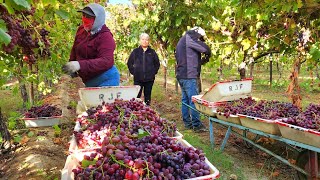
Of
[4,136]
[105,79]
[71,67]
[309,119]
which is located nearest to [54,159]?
[4,136]

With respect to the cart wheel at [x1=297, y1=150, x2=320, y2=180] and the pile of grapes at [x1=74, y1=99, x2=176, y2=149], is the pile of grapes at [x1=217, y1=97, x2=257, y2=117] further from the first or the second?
the pile of grapes at [x1=74, y1=99, x2=176, y2=149]

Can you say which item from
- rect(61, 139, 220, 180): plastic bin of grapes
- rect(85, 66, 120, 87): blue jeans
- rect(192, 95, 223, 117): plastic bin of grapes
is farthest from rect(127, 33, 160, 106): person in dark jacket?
rect(61, 139, 220, 180): plastic bin of grapes

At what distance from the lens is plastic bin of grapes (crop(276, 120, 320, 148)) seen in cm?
281

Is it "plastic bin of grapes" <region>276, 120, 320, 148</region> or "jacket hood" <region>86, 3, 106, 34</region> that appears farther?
"jacket hood" <region>86, 3, 106, 34</region>

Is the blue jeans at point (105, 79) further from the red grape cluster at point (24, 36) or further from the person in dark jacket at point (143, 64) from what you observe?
the person in dark jacket at point (143, 64)

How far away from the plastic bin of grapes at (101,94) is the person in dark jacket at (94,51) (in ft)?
0.78

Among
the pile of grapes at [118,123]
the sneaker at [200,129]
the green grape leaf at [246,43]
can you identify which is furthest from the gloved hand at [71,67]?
the green grape leaf at [246,43]

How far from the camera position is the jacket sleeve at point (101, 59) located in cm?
336

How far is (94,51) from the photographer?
359cm

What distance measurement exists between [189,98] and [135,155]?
405 cm

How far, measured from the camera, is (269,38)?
5590 mm

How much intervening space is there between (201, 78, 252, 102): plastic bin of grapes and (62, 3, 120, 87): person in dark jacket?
158 centimetres

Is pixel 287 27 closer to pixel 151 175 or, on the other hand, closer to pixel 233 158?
pixel 233 158

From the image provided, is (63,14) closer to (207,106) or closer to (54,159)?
(54,159)
